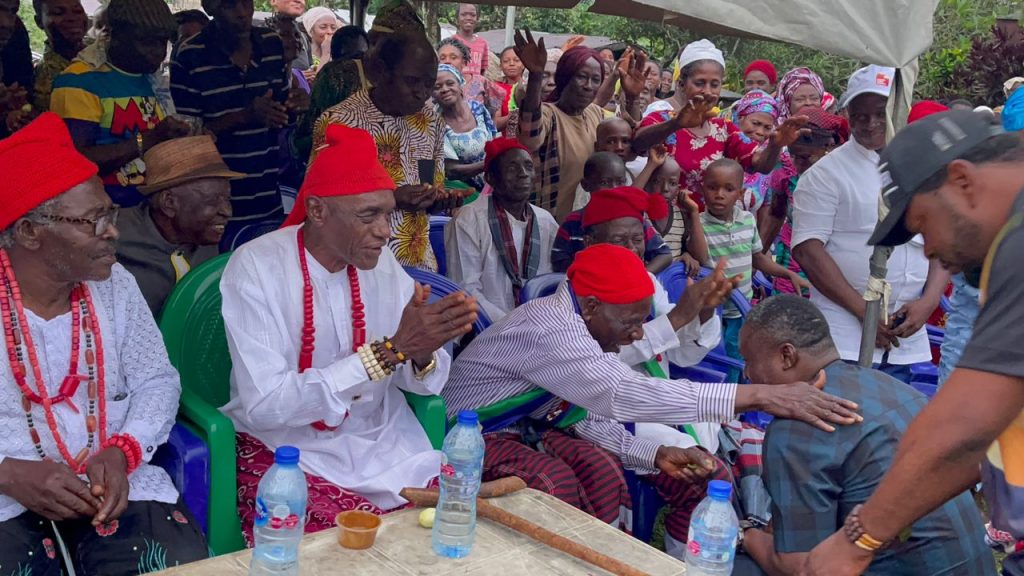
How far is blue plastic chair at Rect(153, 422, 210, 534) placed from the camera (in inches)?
125

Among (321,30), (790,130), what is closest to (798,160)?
(790,130)

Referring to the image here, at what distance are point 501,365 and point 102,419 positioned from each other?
4.98 ft

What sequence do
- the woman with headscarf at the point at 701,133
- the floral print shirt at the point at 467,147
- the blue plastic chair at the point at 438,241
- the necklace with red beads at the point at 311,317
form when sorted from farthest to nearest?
1. the floral print shirt at the point at 467,147
2. the woman with headscarf at the point at 701,133
3. the blue plastic chair at the point at 438,241
4. the necklace with red beads at the point at 311,317

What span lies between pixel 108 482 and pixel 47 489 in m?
0.18

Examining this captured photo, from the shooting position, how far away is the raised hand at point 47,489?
2.73 metres

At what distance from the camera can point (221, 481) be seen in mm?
3211

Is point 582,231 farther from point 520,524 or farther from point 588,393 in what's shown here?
point 520,524

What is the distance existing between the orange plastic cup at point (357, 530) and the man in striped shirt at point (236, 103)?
2923 mm

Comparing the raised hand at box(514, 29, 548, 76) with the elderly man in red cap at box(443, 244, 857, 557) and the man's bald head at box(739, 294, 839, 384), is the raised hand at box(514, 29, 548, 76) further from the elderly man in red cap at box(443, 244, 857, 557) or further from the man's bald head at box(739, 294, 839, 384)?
the man's bald head at box(739, 294, 839, 384)

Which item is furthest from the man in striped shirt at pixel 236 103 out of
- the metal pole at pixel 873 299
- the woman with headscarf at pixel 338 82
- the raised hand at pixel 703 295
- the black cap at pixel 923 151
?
the black cap at pixel 923 151

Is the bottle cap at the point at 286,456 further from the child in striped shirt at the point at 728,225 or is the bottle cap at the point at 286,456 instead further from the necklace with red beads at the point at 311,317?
the child in striped shirt at the point at 728,225

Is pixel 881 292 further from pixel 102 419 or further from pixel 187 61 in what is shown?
pixel 187 61

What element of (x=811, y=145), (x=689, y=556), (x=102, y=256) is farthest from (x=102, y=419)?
(x=811, y=145)

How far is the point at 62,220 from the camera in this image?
9.64 feet
